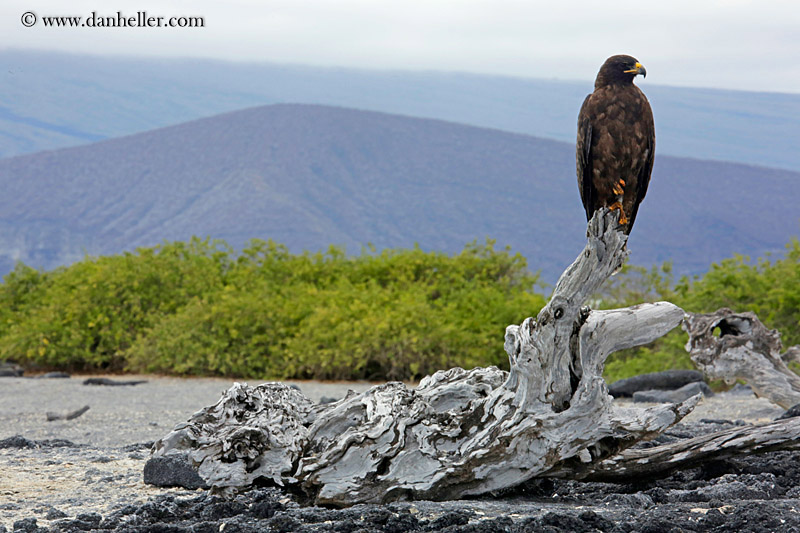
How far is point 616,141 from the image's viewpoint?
14.2 ft

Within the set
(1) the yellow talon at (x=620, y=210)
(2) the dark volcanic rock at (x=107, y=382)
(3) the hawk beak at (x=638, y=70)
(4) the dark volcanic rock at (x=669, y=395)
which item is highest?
(3) the hawk beak at (x=638, y=70)

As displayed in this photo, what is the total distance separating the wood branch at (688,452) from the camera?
4098 millimetres

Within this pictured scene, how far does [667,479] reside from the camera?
4426mm

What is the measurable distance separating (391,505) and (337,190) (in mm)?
80935

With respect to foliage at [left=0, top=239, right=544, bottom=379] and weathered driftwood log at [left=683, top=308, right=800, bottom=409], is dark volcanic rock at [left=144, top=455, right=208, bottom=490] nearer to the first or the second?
weathered driftwood log at [left=683, top=308, right=800, bottom=409]

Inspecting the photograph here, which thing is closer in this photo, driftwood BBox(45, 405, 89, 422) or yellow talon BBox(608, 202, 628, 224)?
yellow talon BBox(608, 202, 628, 224)

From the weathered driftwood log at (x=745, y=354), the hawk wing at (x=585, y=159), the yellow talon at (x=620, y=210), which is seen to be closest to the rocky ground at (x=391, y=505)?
the weathered driftwood log at (x=745, y=354)

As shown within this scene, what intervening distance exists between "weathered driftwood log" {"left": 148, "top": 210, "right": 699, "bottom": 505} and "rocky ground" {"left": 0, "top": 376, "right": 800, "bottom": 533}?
0.14m

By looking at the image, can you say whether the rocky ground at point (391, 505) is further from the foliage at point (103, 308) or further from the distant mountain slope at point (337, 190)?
the distant mountain slope at point (337, 190)

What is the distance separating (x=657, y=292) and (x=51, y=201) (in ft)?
239

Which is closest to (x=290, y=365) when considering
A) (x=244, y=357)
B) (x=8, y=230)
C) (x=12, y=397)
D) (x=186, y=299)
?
(x=244, y=357)

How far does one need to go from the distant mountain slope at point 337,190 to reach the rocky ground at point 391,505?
2382 inches

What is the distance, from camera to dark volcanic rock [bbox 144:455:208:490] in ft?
14.7

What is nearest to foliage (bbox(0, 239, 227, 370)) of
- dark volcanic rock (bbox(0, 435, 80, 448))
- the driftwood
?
the driftwood
